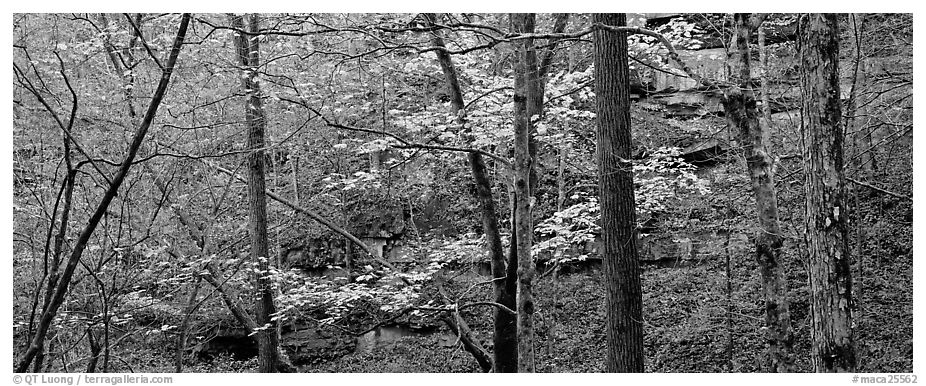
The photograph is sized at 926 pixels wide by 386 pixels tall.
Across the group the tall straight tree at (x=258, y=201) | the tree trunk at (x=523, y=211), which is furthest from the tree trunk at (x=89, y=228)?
the tall straight tree at (x=258, y=201)

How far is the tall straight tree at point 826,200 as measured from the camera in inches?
146

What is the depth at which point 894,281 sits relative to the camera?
9180mm

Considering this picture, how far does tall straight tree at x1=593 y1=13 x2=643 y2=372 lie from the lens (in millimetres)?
5344

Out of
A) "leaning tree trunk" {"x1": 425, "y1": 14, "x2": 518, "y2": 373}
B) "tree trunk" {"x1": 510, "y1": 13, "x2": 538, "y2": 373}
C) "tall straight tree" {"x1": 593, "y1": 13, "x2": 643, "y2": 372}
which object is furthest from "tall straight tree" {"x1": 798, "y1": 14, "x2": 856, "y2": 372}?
"leaning tree trunk" {"x1": 425, "y1": 14, "x2": 518, "y2": 373}

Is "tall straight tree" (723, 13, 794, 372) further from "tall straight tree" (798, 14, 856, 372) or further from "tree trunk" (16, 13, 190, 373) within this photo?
"tree trunk" (16, 13, 190, 373)

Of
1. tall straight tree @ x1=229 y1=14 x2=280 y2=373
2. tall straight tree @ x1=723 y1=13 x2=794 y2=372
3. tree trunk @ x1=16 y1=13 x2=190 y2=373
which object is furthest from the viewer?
tall straight tree @ x1=229 y1=14 x2=280 y2=373

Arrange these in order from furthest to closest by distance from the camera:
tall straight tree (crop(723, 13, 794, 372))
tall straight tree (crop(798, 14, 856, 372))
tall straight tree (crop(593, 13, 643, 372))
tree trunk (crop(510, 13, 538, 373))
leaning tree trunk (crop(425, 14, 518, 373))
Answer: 1. leaning tree trunk (crop(425, 14, 518, 373))
2. tall straight tree (crop(723, 13, 794, 372))
3. tree trunk (crop(510, 13, 538, 373))
4. tall straight tree (crop(593, 13, 643, 372))
5. tall straight tree (crop(798, 14, 856, 372))

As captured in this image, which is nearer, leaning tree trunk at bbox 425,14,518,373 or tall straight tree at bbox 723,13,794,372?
tall straight tree at bbox 723,13,794,372

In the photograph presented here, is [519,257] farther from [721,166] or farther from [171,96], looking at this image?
[721,166]

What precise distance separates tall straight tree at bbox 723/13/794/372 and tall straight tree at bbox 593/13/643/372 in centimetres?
109

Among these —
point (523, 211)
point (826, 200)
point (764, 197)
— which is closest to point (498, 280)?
point (523, 211)

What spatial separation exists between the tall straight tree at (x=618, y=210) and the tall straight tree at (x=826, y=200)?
1.61 metres

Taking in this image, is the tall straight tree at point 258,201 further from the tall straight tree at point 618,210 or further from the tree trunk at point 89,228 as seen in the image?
the tree trunk at point 89,228
